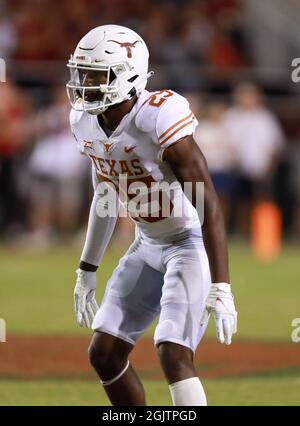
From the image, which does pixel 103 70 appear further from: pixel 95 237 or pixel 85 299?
pixel 85 299

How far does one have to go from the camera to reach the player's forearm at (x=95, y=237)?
15.9 ft

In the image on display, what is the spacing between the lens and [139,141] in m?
4.43

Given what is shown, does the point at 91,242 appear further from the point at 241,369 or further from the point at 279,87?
the point at 279,87

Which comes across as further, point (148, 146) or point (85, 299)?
point (85, 299)

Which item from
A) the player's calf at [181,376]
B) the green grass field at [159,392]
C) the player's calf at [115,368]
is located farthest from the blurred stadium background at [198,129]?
the player's calf at [181,376]

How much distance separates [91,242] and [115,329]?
1.65 ft

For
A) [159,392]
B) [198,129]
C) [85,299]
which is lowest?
[159,392]

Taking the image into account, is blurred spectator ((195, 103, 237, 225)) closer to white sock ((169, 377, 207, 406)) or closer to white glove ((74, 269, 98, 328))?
white glove ((74, 269, 98, 328))

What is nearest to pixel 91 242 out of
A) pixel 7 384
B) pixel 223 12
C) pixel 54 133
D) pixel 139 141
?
pixel 139 141

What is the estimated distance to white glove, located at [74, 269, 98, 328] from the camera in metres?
4.89

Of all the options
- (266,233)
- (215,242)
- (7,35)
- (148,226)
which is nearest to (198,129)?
(266,233)

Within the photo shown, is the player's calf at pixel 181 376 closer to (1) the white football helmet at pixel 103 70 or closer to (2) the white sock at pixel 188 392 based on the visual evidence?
(2) the white sock at pixel 188 392

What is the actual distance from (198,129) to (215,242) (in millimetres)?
7824

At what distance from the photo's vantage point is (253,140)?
476 inches
